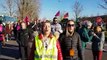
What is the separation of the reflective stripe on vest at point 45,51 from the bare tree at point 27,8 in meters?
43.7

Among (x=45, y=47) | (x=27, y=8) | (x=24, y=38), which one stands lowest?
(x=24, y=38)

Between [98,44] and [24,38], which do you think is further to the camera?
[24,38]

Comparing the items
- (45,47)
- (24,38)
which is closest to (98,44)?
(24,38)

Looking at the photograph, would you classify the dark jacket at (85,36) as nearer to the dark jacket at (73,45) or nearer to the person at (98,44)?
the person at (98,44)

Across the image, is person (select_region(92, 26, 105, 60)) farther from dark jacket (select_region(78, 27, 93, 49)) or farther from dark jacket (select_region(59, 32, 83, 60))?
dark jacket (select_region(59, 32, 83, 60))

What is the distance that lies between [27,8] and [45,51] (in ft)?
153

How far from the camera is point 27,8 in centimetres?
5125

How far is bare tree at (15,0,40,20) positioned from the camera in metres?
49.6

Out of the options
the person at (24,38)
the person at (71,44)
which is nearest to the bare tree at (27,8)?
the person at (24,38)

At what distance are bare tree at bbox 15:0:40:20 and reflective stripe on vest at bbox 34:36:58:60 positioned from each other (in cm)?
4373

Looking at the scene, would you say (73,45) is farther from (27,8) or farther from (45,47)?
(27,8)

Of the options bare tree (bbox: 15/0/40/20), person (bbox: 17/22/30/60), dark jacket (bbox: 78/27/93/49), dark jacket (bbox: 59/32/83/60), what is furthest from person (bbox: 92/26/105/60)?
bare tree (bbox: 15/0/40/20)

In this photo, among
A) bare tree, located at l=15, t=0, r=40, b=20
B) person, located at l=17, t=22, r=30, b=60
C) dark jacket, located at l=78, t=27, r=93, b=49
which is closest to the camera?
dark jacket, located at l=78, t=27, r=93, b=49

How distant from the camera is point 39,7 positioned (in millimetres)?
57875
